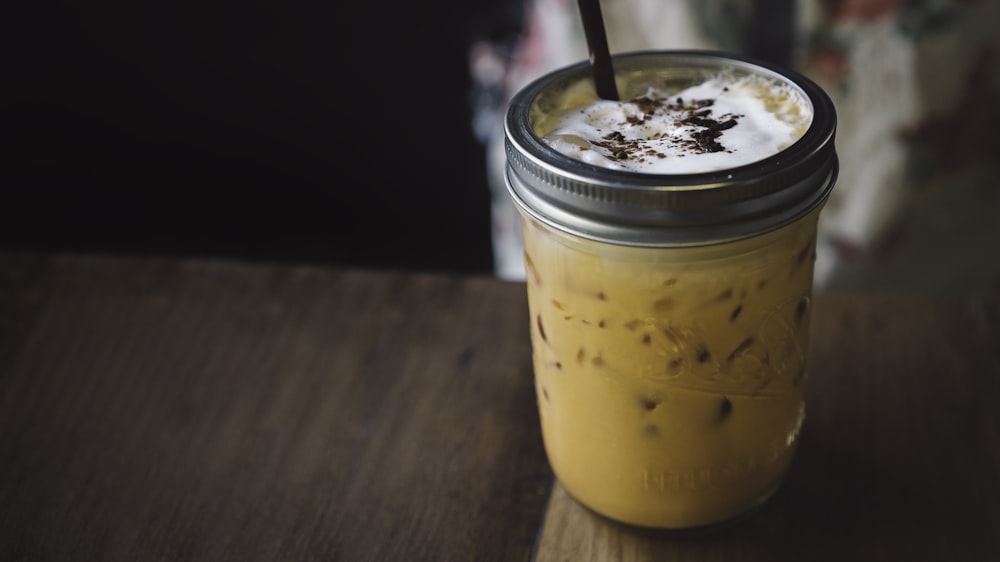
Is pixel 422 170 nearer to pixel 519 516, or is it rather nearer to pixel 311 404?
pixel 311 404

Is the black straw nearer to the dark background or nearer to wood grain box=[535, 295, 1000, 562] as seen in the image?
wood grain box=[535, 295, 1000, 562]

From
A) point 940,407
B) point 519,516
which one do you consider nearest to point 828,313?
point 940,407

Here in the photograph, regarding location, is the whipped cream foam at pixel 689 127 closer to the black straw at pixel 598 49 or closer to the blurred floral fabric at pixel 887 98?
the black straw at pixel 598 49

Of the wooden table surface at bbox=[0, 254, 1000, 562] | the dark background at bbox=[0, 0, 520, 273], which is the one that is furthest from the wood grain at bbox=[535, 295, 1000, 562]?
the dark background at bbox=[0, 0, 520, 273]

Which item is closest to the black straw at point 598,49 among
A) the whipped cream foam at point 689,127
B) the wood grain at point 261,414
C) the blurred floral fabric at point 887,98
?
the whipped cream foam at point 689,127

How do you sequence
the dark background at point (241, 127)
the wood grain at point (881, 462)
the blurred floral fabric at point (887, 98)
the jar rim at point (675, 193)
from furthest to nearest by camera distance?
the dark background at point (241, 127)
the blurred floral fabric at point (887, 98)
the wood grain at point (881, 462)
the jar rim at point (675, 193)

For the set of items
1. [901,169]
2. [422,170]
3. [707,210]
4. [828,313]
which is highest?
[707,210]
